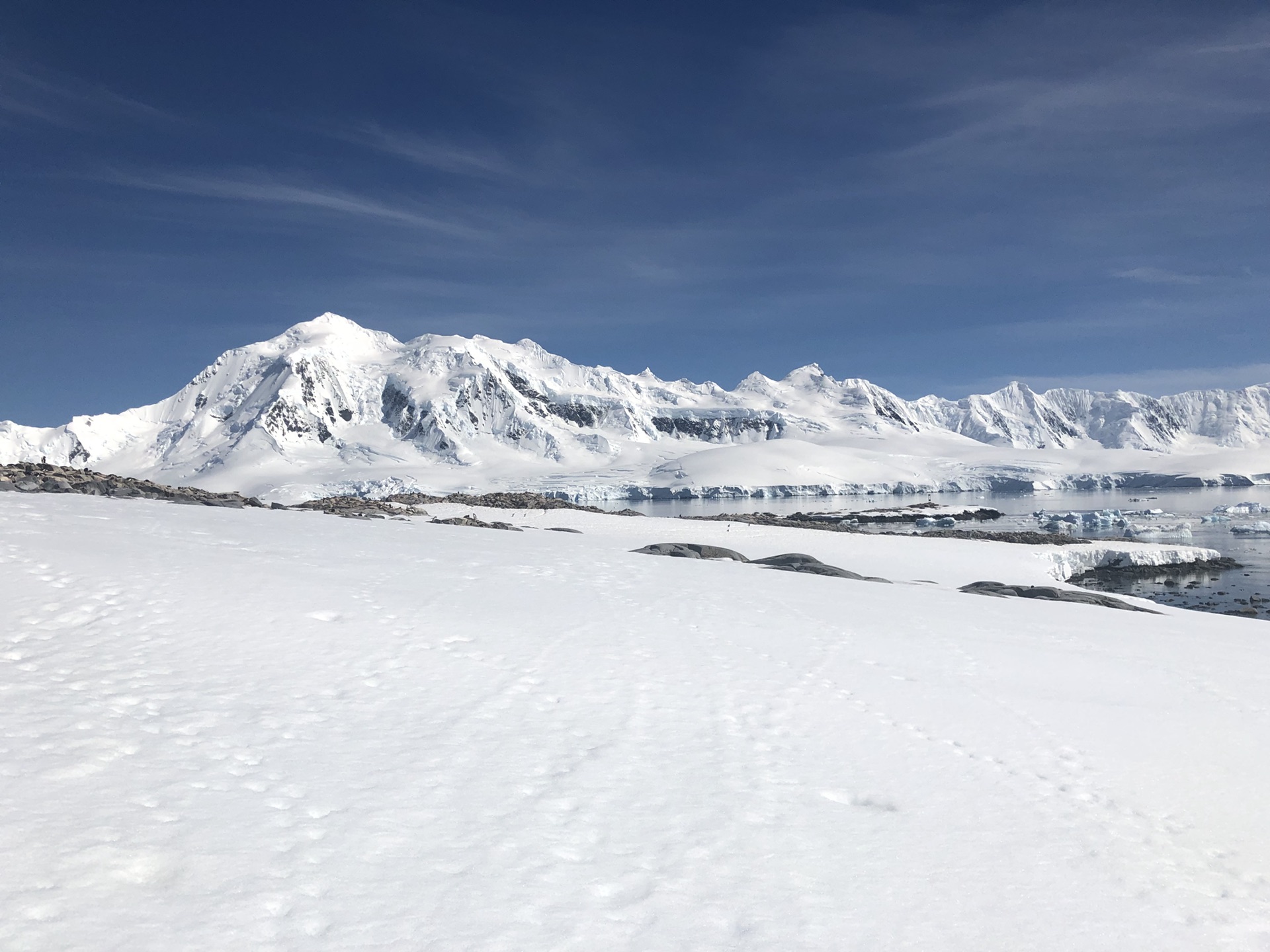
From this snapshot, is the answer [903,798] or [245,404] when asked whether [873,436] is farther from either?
[903,798]

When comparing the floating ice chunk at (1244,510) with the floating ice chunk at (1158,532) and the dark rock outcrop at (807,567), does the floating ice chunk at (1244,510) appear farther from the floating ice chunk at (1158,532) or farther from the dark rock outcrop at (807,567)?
the dark rock outcrop at (807,567)

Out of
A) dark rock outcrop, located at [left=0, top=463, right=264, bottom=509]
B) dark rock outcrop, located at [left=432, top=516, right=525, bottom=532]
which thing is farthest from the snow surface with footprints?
dark rock outcrop, located at [left=432, top=516, right=525, bottom=532]

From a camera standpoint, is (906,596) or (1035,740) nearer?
(1035,740)

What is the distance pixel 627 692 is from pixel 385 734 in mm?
1966

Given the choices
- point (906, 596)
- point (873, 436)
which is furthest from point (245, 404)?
point (906, 596)

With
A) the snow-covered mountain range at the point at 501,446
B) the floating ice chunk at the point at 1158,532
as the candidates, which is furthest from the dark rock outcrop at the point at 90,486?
the snow-covered mountain range at the point at 501,446

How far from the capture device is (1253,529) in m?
43.0

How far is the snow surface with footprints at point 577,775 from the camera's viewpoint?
3.31 meters

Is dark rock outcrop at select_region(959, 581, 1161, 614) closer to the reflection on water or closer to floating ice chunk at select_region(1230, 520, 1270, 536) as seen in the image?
the reflection on water

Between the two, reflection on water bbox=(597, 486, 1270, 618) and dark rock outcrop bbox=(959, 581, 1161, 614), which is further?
reflection on water bbox=(597, 486, 1270, 618)

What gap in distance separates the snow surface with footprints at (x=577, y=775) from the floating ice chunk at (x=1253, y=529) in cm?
4134

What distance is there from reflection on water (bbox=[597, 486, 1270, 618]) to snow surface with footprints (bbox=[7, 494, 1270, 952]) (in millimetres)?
16009

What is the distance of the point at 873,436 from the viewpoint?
19100cm

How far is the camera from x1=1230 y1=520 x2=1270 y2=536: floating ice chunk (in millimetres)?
41625
